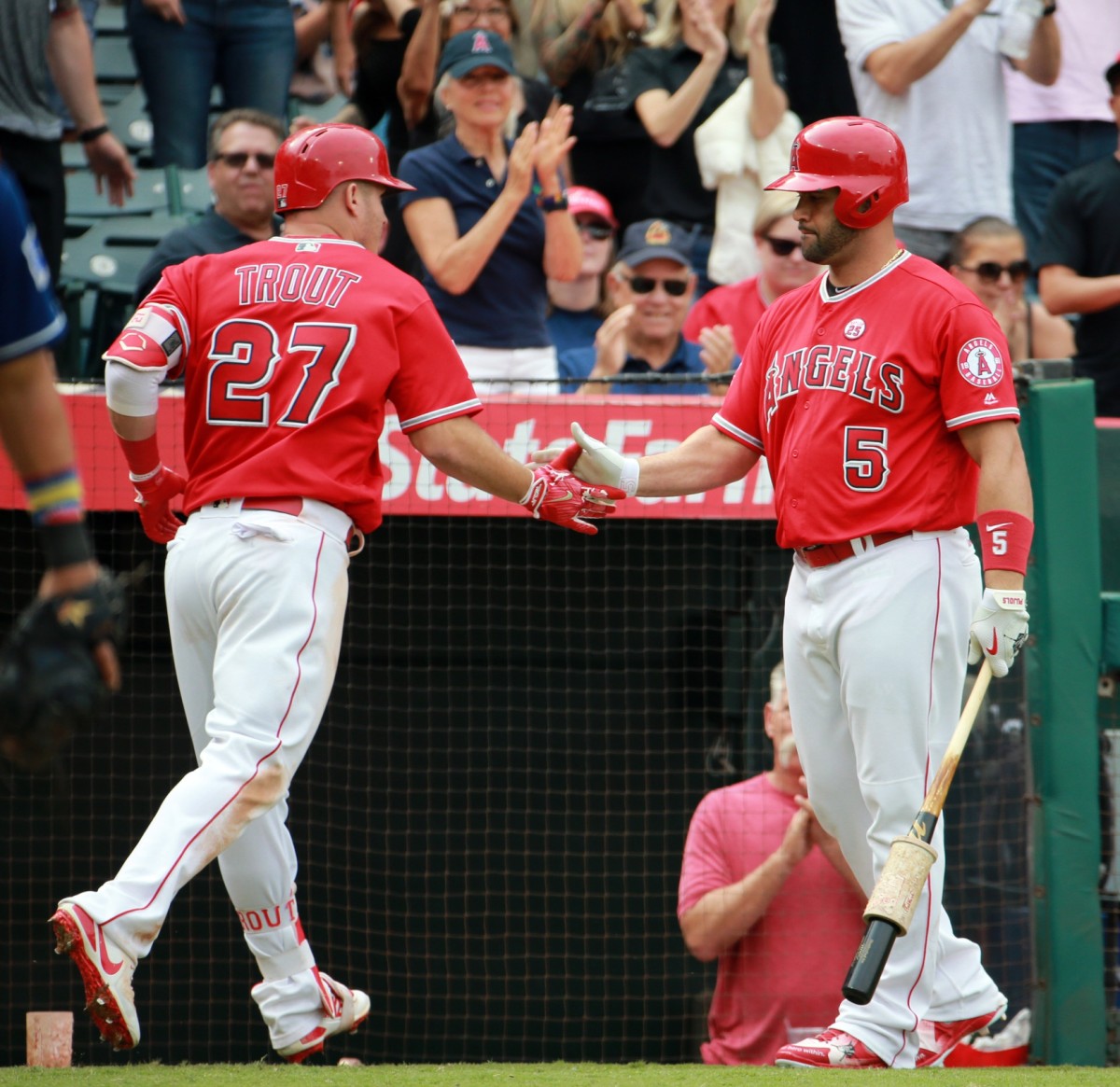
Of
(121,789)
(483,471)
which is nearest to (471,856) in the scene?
(121,789)

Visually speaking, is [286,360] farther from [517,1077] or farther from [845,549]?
[517,1077]

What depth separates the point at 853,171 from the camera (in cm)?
406

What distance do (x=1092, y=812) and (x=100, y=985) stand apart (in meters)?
2.89

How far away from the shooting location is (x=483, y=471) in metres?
4.16

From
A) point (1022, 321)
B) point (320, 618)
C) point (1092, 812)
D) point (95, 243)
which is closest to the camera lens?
point (320, 618)

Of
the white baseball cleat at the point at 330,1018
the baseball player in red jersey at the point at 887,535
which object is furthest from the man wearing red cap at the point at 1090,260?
the white baseball cleat at the point at 330,1018

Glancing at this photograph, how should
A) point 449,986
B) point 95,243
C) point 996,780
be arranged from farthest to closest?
point 95,243 → point 449,986 → point 996,780

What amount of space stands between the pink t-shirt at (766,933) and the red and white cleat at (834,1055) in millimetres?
1138

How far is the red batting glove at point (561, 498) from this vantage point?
4.28 metres

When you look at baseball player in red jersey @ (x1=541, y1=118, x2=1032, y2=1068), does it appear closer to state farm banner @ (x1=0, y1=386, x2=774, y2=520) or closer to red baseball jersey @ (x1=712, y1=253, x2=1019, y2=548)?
red baseball jersey @ (x1=712, y1=253, x2=1019, y2=548)

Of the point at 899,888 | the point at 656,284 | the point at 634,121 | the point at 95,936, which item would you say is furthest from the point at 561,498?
the point at 634,121

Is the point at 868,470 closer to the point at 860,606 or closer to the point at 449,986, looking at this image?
the point at 860,606

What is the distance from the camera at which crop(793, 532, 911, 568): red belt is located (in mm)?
3994

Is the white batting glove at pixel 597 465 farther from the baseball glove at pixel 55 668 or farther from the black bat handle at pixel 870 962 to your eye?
the baseball glove at pixel 55 668
